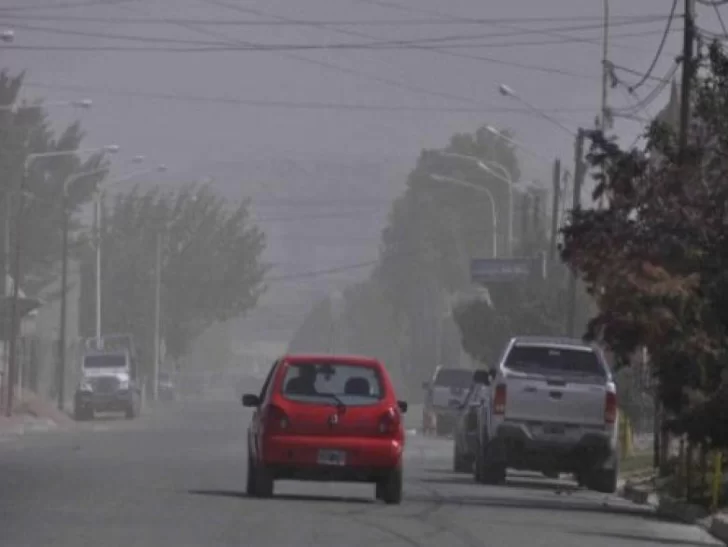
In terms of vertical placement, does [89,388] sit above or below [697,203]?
below

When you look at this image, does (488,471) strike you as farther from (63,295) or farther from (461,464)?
(63,295)

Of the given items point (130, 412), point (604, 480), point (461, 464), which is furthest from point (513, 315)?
point (604, 480)

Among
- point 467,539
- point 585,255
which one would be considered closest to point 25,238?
point 585,255

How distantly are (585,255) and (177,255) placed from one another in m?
108

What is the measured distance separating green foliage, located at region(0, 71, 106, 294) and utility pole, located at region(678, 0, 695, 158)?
63972 millimetres

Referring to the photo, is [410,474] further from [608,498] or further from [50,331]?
[50,331]

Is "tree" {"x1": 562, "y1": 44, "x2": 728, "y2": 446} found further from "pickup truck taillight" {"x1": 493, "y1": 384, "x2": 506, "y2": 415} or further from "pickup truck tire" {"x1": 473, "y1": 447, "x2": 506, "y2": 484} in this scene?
"pickup truck tire" {"x1": 473, "y1": 447, "x2": 506, "y2": 484}

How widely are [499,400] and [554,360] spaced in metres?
1.23

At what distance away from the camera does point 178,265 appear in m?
136

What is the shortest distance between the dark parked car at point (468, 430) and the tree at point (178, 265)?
3356 inches

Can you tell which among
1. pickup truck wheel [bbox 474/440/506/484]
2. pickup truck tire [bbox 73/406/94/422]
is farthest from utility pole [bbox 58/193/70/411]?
pickup truck wheel [bbox 474/440/506/484]

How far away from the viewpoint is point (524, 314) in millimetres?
70438

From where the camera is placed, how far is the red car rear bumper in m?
27.6

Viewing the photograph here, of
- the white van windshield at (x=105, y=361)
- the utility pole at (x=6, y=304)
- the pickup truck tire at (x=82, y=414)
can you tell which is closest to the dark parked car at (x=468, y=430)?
the utility pole at (x=6, y=304)
